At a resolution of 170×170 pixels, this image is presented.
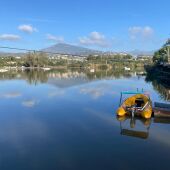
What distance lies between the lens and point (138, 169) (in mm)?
13180

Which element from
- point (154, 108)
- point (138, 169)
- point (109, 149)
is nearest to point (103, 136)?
point (109, 149)

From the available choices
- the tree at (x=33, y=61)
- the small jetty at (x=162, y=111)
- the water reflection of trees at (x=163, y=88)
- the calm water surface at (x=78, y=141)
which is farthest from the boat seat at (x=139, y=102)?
the tree at (x=33, y=61)

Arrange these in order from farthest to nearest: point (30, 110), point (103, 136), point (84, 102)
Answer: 1. point (84, 102)
2. point (30, 110)
3. point (103, 136)

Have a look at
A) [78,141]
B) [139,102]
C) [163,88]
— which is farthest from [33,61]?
[78,141]

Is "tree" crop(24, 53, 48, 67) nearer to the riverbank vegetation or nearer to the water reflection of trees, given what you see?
the riverbank vegetation

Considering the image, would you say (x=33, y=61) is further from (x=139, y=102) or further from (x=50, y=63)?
(x=139, y=102)

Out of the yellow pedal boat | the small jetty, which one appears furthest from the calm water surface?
the small jetty

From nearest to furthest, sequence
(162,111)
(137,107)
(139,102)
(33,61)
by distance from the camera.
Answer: (162,111) → (137,107) → (139,102) → (33,61)

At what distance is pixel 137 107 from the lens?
23844 millimetres

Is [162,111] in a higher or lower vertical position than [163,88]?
higher

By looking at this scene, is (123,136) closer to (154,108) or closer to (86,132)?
(86,132)

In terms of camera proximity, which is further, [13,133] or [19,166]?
[13,133]

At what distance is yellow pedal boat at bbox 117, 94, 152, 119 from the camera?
23188 mm

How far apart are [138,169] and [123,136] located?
17.8ft
